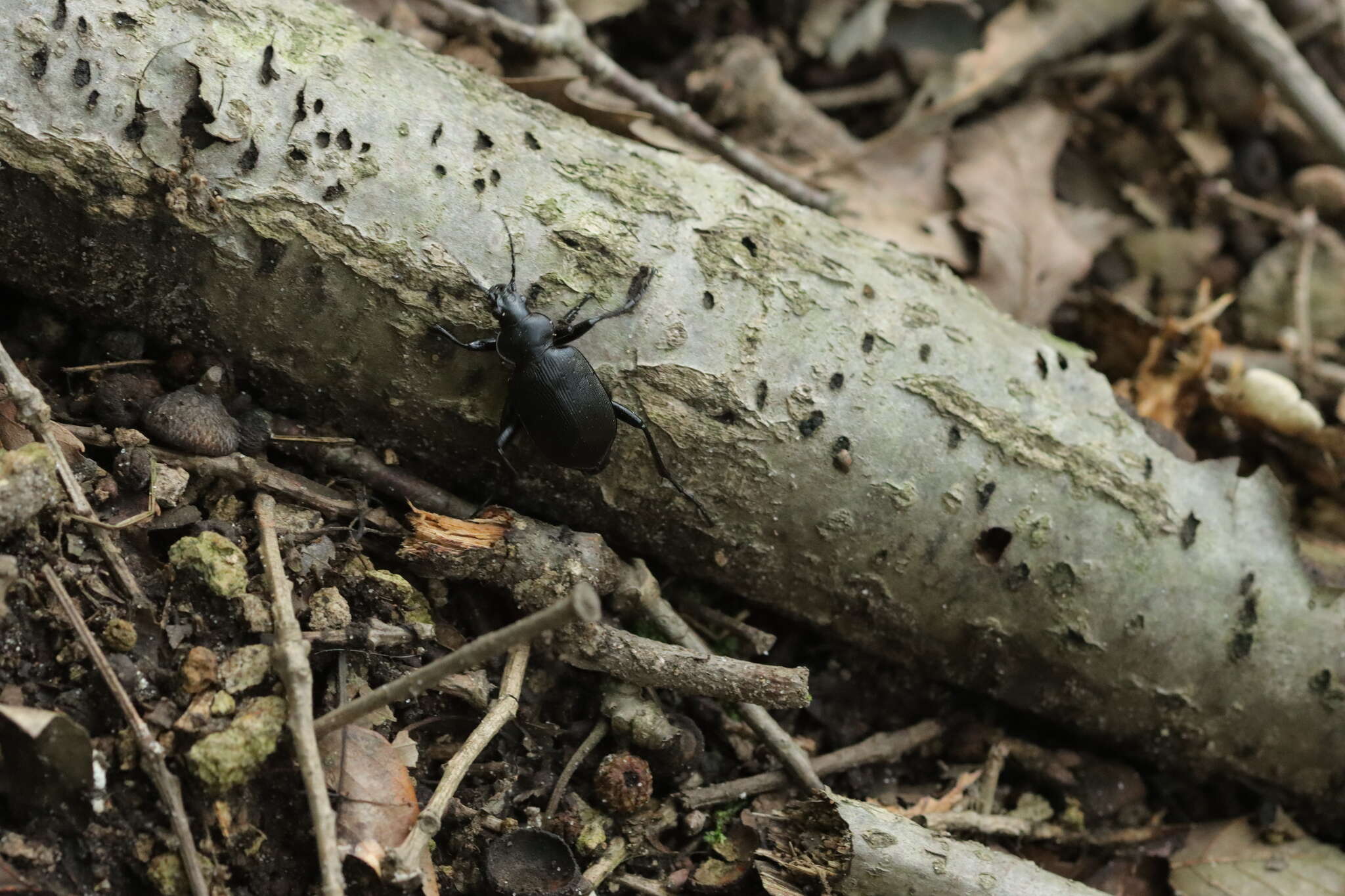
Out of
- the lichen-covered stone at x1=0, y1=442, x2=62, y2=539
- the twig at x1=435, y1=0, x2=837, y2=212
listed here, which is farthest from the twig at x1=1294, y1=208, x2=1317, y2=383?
the lichen-covered stone at x1=0, y1=442, x2=62, y2=539

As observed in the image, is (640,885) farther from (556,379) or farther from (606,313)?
(606,313)

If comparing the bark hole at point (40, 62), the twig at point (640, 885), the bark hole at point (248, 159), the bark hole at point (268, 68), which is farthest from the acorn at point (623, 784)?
the bark hole at point (40, 62)

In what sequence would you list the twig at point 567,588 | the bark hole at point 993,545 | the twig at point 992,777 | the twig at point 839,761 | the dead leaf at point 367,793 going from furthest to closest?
the twig at point 992,777 → the bark hole at point 993,545 → the twig at point 839,761 → the twig at point 567,588 → the dead leaf at point 367,793

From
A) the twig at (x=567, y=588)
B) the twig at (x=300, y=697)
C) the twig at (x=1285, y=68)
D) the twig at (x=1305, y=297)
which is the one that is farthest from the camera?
the twig at (x=1285, y=68)

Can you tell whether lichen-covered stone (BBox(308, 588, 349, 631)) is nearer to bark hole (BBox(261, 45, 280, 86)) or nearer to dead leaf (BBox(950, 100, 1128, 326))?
bark hole (BBox(261, 45, 280, 86))

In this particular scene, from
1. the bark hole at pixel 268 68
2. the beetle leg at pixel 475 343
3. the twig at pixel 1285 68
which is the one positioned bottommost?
the beetle leg at pixel 475 343

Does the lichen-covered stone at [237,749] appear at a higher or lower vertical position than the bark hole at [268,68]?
lower

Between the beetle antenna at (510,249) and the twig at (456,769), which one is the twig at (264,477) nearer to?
the twig at (456,769)
